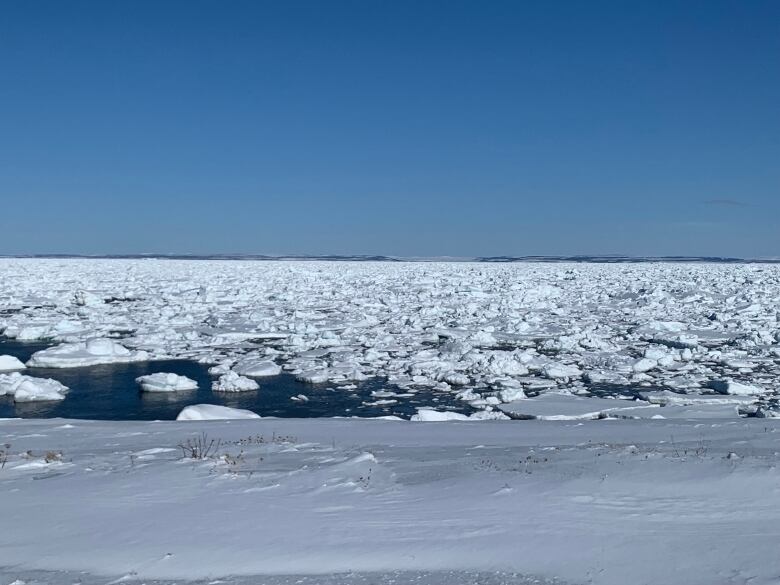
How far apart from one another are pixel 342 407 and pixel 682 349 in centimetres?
713

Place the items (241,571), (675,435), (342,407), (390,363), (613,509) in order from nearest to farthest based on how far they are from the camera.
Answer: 1. (241,571)
2. (613,509)
3. (675,435)
4. (342,407)
5. (390,363)

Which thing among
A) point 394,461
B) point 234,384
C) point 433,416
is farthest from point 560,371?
point 394,461

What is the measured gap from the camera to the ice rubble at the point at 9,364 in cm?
1160

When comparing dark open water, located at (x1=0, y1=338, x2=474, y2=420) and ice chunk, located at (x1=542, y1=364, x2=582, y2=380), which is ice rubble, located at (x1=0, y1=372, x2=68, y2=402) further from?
Result: ice chunk, located at (x1=542, y1=364, x2=582, y2=380)

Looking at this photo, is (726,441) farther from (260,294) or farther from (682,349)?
(260,294)

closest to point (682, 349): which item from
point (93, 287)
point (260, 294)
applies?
point (260, 294)

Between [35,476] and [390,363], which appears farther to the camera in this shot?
[390,363]

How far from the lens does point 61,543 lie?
3.61 m

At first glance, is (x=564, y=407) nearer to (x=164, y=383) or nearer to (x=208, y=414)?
(x=208, y=414)

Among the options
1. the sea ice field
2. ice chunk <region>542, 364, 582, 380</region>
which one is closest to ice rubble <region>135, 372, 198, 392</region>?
the sea ice field

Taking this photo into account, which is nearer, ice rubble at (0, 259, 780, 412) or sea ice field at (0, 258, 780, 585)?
sea ice field at (0, 258, 780, 585)

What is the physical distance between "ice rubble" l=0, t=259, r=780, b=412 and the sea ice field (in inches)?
3.7

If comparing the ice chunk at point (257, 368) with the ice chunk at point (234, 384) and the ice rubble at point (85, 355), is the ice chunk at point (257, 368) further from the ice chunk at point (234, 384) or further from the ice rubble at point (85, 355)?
the ice rubble at point (85, 355)

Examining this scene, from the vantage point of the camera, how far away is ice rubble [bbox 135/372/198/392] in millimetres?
10281
